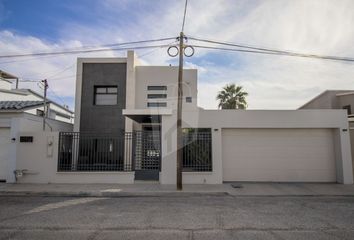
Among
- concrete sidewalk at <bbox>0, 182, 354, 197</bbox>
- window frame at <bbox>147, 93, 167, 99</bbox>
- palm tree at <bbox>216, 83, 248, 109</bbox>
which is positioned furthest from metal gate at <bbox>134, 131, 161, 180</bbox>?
palm tree at <bbox>216, 83, 248, 109</bbox>

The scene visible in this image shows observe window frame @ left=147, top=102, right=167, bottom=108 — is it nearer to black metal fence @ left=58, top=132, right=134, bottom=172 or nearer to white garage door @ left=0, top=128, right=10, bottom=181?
black metal fence @ left=58, top=132, right=134, bottom=172

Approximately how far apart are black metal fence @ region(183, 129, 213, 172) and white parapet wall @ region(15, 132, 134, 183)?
2.73 m

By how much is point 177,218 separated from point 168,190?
11.5 feet

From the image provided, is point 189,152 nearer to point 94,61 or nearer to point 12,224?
point 12,224

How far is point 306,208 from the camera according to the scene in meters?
7.10

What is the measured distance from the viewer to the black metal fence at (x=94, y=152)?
37.5ft

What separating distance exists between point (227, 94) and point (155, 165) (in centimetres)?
1611

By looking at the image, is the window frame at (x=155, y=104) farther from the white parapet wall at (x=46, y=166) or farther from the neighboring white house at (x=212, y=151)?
the white parapet wall at (x=46, y=166)

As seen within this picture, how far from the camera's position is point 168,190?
9.53 m

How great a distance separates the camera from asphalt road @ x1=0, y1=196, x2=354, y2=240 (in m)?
4.96

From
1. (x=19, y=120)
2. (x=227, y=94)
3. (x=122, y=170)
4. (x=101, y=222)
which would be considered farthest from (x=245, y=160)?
(x=227, y=94)

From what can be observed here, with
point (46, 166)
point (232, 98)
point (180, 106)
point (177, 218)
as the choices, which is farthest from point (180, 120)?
point (232, 98)

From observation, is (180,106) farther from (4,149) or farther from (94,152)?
(4,149)

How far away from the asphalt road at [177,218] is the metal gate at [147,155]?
3199 mm
